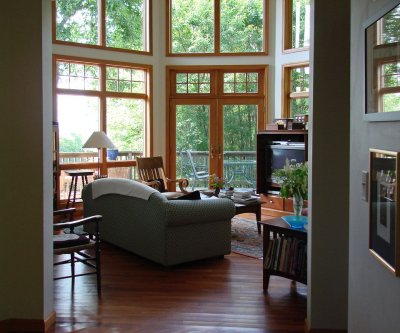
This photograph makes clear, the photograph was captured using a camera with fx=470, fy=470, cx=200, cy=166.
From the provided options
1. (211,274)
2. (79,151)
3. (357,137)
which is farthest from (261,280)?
(79,151)

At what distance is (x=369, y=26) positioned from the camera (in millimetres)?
1927

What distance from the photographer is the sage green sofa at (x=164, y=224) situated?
475 centimetres

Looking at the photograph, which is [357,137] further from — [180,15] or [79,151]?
[180,15]

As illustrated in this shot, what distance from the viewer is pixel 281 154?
7859 millimetres

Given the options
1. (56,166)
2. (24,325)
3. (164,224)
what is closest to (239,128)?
(56,166)

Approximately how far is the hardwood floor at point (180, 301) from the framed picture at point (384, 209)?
1.77 metres

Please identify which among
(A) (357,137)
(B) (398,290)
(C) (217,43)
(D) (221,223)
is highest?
(C) (217,43)

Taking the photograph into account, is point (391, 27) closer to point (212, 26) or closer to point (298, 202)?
point (298, 202)

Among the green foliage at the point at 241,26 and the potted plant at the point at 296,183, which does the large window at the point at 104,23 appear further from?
the potted plant at the point at 296,183

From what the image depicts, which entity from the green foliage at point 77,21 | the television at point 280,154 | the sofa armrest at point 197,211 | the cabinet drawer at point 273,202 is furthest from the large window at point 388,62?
the green foliage at point 77,21

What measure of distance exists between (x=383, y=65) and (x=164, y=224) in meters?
3.27

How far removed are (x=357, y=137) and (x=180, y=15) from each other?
24.2 feet

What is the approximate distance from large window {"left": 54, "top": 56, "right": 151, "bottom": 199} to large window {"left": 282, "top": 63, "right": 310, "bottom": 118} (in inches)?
100

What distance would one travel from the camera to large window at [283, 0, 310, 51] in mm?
7996
